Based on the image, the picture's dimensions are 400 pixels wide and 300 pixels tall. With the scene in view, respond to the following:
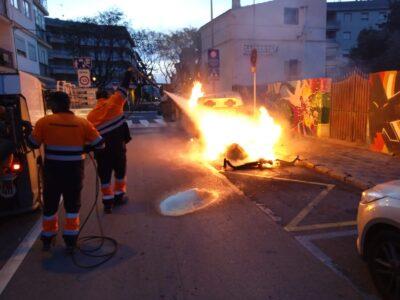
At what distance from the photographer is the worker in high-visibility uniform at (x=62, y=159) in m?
4.72

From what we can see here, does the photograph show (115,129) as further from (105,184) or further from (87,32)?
(87,32)

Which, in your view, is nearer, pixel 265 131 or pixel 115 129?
pixel 115 129

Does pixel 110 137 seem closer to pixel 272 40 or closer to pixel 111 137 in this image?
pixel 111 137

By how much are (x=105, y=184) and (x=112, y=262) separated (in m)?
2.18

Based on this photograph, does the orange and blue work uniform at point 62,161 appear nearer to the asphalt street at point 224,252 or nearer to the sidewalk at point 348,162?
the asphalt street at point 224,252

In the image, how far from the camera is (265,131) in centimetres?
1310

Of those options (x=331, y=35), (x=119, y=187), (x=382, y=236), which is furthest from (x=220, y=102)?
(x=331, y=35)

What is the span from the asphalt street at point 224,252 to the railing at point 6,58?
20.8m

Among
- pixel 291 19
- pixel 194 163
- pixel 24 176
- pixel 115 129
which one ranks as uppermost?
pixel 291 19

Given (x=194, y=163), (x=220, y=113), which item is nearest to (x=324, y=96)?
(x=220, y=113)

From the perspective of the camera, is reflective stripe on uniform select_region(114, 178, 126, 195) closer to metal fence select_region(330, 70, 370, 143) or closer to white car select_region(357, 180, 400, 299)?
white car select_region(357, 180, 400, 299)

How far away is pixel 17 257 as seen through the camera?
186 inches

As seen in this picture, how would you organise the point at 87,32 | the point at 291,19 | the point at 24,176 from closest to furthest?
the point at 24,176
the point at 291,19
the point at 87,32

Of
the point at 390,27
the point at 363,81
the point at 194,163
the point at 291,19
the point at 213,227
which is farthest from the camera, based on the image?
the point at 390,27
